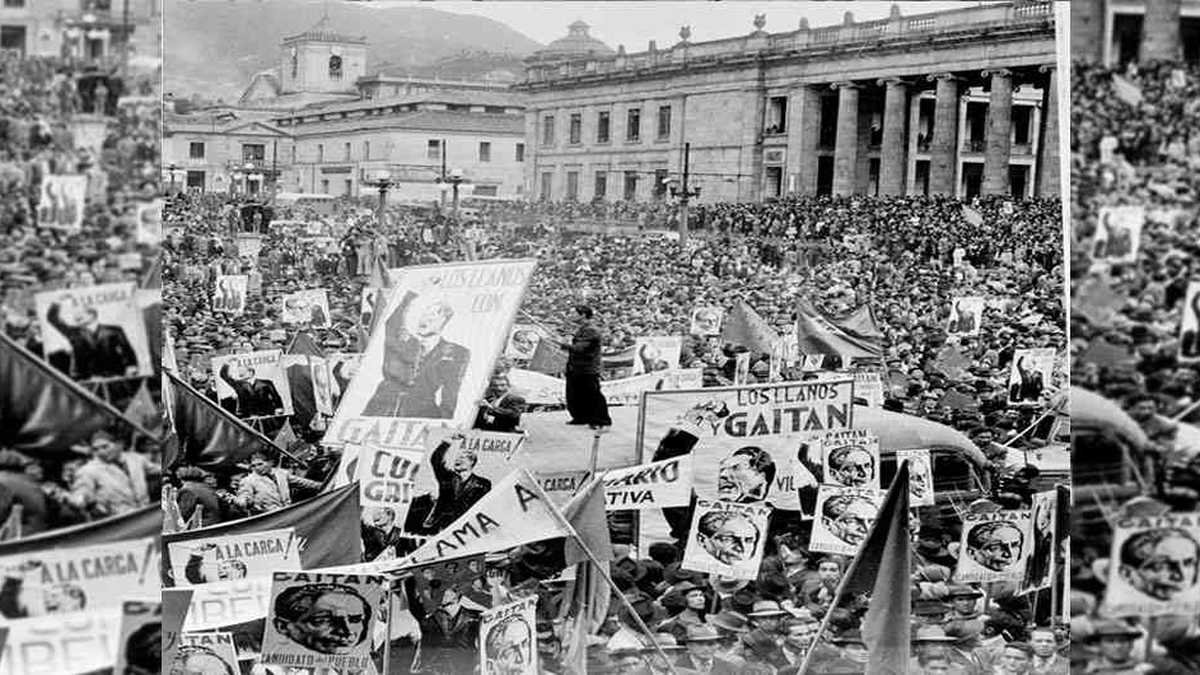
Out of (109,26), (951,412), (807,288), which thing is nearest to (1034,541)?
(951,412)

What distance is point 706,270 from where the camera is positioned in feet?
26.2

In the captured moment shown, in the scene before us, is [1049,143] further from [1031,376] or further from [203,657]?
[203,657]

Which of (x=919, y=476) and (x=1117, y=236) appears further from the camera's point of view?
(x=919, y=476)

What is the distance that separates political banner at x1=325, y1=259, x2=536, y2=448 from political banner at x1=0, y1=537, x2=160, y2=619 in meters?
2.55

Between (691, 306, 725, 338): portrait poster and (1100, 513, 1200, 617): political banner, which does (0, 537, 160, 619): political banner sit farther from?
(691, 306, 725, 338): portrait poster

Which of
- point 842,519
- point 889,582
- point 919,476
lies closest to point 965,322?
point 919,476

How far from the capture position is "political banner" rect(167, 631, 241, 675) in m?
7.11

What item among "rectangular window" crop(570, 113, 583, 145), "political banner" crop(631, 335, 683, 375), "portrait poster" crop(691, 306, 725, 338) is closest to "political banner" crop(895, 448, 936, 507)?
"portrait poster" crop(691, 306, 725, 338)

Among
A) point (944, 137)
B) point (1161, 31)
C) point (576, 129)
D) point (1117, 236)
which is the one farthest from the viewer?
point (576, 129)

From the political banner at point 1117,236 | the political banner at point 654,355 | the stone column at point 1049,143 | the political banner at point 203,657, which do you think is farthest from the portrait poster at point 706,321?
the political banner at point 1117,236

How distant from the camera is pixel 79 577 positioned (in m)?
4.92

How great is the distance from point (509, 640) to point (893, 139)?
8.87 ft

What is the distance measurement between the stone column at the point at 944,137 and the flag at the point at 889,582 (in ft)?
4.95

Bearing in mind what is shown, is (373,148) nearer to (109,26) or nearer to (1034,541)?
(109,26)
